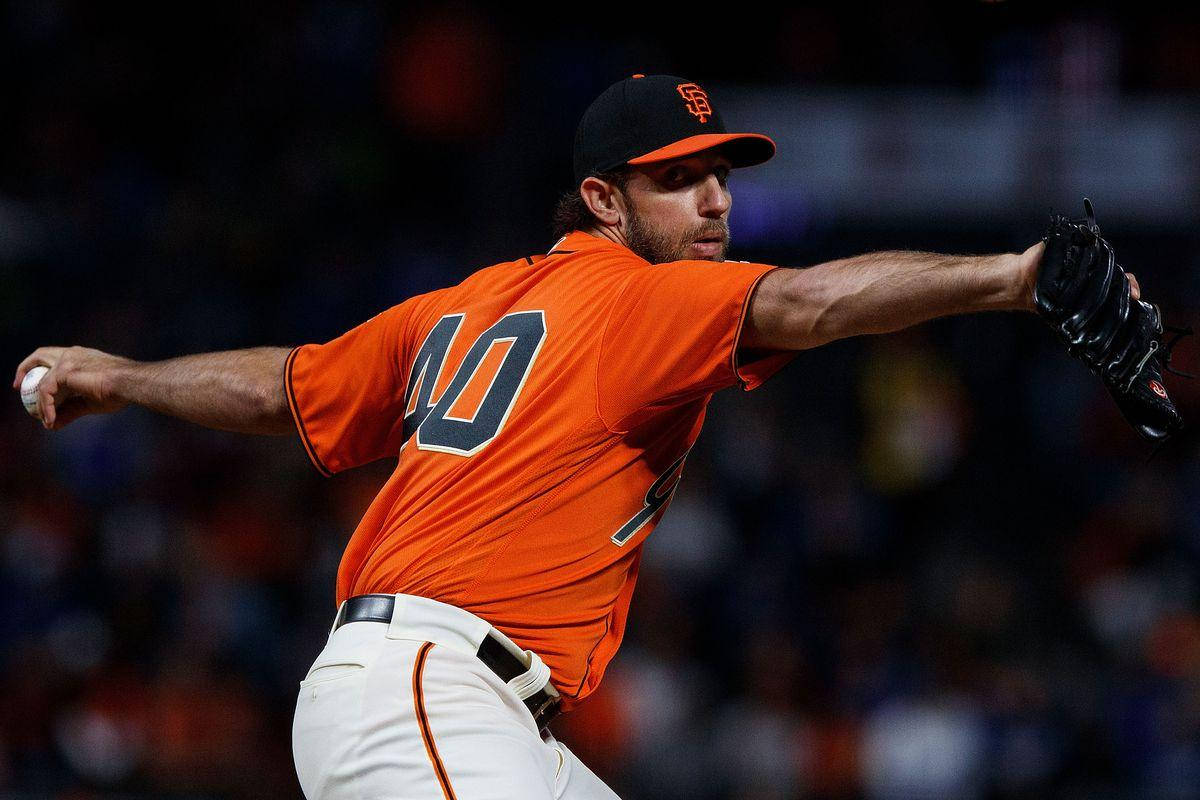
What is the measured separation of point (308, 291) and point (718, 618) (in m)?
3.55

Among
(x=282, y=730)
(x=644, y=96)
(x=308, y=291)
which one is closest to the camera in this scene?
(x=644, y=96)

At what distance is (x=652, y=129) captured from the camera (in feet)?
12.2

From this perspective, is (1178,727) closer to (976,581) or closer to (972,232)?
(976,581)

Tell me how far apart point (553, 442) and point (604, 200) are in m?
0.85

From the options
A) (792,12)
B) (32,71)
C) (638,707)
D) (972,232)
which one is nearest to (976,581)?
(638,707)

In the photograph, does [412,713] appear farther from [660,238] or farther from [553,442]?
[660,238]

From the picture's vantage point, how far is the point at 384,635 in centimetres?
317

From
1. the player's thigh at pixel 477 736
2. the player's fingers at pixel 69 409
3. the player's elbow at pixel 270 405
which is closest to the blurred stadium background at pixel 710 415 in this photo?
the player's fingers at pixel 69 409

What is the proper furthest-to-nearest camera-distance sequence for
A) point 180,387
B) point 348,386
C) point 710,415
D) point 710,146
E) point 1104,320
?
1. point 710,415
2. point 180,387
3. point 348,386
4. point 710,146
5. point 1104,320

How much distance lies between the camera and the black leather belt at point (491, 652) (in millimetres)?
3160

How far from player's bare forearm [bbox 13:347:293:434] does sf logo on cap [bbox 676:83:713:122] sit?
126 cm

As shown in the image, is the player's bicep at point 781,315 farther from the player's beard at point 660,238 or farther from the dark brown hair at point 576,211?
the dark brown hair at point 576,211

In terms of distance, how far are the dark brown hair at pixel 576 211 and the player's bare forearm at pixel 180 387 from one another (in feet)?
2.69

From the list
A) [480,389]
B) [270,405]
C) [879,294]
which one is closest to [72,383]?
[270,405]
